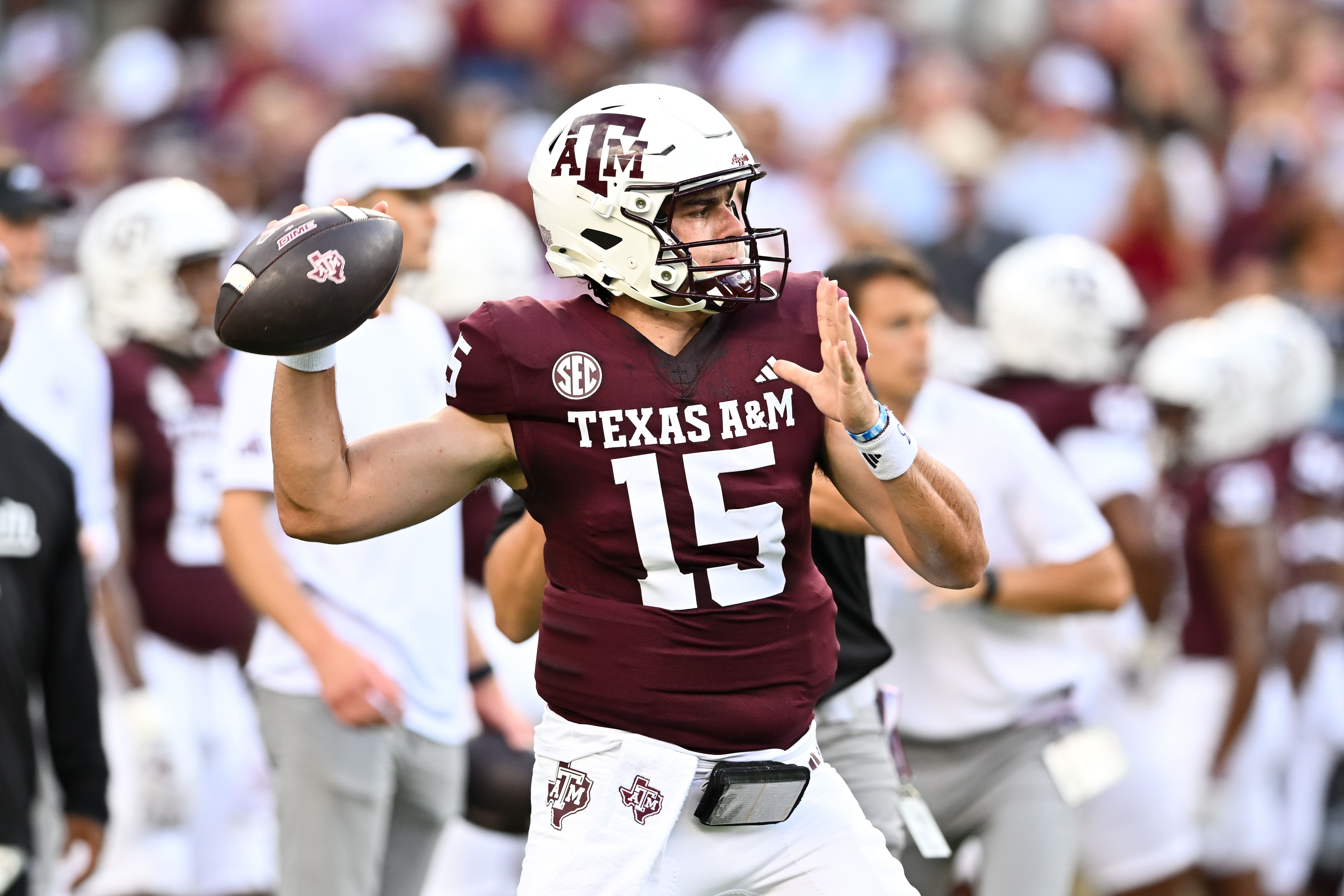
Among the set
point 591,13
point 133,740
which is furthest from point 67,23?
point 133,740

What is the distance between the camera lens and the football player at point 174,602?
21.4 feet

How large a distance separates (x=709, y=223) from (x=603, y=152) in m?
0.25

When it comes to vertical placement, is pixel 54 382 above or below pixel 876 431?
below

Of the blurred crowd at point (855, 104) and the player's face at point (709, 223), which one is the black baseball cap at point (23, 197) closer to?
the player's face at point (709, 223)

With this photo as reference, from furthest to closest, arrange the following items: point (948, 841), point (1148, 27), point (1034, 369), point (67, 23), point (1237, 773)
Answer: point (67, 23) < point (1148, 27) < point (1237, 773) < point (1034, 369) < point (948, 841)

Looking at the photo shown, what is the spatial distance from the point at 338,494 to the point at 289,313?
0.35 metres

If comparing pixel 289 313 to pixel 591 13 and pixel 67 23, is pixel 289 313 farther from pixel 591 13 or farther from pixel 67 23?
pixel 67 23

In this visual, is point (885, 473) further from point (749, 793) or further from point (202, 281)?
point (202, 281)

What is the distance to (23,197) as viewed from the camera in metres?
6.12

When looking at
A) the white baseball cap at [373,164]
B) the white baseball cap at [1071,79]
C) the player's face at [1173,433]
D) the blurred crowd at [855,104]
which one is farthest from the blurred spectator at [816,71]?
the white baseball cap at [373,164]

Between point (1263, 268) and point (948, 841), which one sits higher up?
point (948, 841)

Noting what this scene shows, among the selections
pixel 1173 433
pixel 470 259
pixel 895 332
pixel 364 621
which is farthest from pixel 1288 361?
pixel 364 621

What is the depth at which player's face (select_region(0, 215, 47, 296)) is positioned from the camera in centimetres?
614

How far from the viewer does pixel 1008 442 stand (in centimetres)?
529
